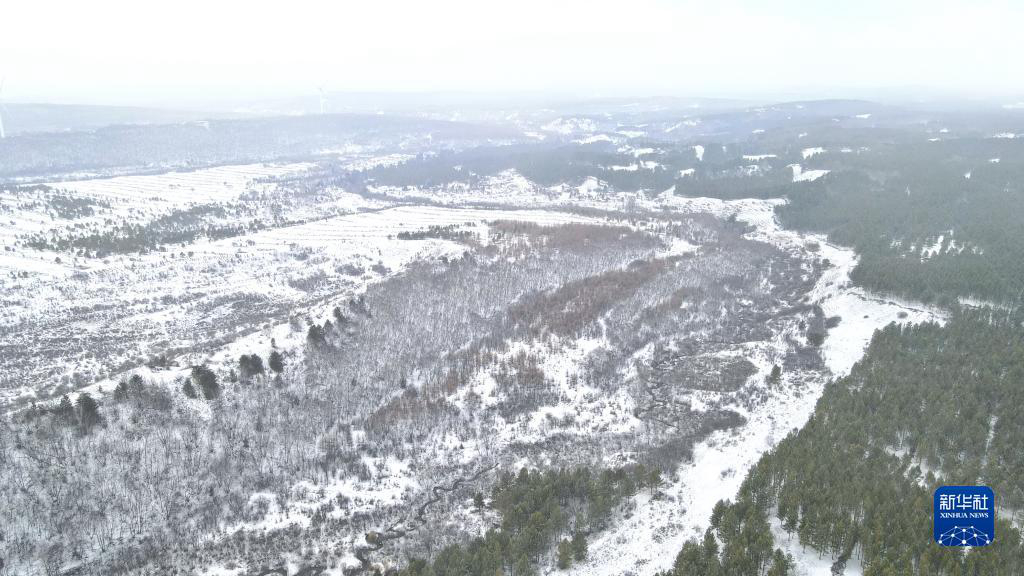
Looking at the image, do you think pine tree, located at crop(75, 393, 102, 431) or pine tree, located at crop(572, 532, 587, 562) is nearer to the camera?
pine tree, located at crop(572, 532, 587, 562)

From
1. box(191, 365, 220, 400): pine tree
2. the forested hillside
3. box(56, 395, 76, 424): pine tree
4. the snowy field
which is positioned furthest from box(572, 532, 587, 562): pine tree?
box(56, 395, 76, 424): pine tree

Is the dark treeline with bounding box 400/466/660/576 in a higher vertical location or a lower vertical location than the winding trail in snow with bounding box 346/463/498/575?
higher

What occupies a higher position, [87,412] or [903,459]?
[87,412]

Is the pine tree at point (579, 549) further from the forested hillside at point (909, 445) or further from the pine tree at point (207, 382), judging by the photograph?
the pine tree at point (207, 382)

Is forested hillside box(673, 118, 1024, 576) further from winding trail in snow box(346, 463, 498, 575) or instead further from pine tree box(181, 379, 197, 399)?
pine tree box(181, 379, 197, 399)

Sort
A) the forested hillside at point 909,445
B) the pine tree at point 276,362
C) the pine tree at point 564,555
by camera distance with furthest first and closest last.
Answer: the pine tree at point 276,362 → the pine tree at point 564,555 → the forested hillside at point 909,445

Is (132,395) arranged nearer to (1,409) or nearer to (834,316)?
(1,409)

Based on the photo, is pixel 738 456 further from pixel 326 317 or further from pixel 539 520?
pixel 326 317

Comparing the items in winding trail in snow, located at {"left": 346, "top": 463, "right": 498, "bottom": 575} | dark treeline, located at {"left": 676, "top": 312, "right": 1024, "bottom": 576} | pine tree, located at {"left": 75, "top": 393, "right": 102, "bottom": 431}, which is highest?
pine tree, located at {"left": 75, "top": 393, "right": 102, "bottom": 431}

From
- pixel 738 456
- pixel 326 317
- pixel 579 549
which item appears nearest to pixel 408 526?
pixel 579 549

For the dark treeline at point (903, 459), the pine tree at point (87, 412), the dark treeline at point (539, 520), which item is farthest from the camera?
the pine tree at point (87, 412)

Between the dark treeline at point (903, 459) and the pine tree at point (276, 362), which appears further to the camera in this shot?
the pine tree at point (276, 362)

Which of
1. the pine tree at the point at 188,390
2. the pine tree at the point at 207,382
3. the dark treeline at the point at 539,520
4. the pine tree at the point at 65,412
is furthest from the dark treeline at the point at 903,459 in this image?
the pine tree at the point at 65,412

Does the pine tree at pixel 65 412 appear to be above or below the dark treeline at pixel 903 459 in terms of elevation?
above
